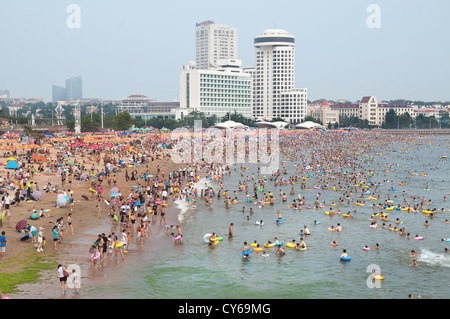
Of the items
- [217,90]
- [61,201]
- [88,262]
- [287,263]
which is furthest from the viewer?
[217,90]

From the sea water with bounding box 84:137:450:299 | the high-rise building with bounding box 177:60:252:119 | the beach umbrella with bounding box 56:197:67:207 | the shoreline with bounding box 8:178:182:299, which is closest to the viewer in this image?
the shoreline with bounding box 8:178:182:299

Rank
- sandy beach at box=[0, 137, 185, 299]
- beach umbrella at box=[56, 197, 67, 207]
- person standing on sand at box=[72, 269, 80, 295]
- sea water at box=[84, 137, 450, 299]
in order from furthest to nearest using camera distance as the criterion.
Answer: beach umbrella at box=[56, 197, 67, 207] → sea water at box=[84, 137, 450, 299] → sandy beach at box=[0, 137, 185, 299] → person standing on sand at box=[72, 269, 80, 295]

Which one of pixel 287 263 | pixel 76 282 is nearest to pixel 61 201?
pixel 76 282

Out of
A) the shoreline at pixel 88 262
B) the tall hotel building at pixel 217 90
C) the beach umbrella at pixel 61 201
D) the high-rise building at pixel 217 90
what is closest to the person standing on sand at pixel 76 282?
the shoreline at pixel 88 262

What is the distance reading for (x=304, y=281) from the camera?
20.6 metres

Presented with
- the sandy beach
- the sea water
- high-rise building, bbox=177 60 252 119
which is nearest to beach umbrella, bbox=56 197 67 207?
the sandy beach

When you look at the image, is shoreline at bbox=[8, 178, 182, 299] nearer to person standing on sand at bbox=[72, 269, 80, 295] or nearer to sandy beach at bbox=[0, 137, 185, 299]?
sandy beach at bbox=[0, 137, 185, 299]

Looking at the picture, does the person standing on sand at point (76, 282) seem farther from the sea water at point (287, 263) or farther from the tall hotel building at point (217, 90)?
the tall hotel building at point (217, 90)

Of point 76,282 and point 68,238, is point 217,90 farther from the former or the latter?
point 76,282

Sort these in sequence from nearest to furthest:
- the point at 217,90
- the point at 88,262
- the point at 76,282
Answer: the point at 76,282 < the point at 88,262 < the point at 217,90

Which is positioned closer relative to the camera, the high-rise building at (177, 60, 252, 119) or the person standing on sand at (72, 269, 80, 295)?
the person standing on sand at (72, 269, 80, 295)

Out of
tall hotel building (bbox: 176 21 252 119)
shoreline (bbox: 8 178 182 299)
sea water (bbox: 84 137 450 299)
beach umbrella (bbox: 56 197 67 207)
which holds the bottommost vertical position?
sea water (bbox: 84 137 450 299)
